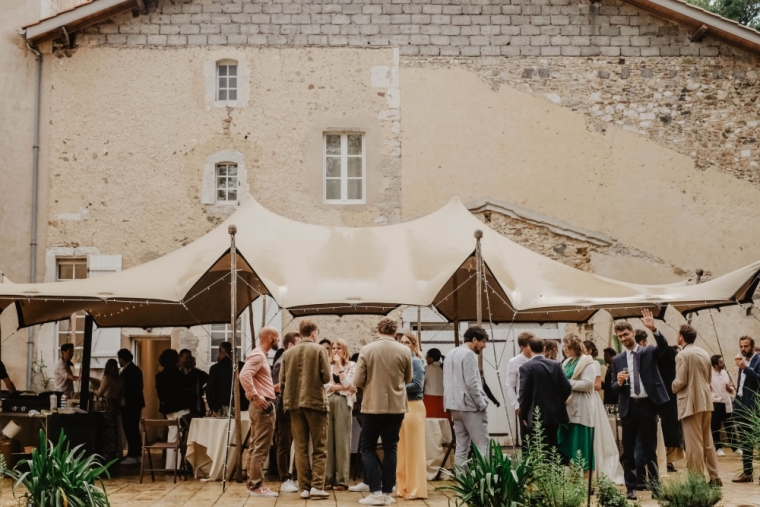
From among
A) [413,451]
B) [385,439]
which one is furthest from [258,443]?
[413,451]

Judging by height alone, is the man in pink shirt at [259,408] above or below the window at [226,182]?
below

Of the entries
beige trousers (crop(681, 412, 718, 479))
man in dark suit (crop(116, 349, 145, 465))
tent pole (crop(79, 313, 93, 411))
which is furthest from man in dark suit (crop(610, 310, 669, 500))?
tent pole (crop(79, 313, 93, 411))

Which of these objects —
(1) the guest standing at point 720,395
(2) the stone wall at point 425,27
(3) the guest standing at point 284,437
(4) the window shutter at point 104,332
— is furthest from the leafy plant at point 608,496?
(2) the stone wall at point 425,27

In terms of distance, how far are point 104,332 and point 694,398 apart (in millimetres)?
8880

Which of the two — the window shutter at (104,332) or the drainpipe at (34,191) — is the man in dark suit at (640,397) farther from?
the drainpipe at (34,191)

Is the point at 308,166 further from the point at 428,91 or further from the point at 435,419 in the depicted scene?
the point at 435,419

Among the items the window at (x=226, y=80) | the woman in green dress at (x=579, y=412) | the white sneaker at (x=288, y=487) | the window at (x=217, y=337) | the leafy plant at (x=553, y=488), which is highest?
the window at (x=226, y=80)

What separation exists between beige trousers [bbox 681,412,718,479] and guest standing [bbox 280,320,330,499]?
Result: 326cm

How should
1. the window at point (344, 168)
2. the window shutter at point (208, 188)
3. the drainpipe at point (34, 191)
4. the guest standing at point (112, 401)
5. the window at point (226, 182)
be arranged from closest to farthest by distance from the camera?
1. the guest standing at point (112, 401)
2. the drainpipe at point (34, 191)
3. the window shutter at point (208, 188)
4. the window at point (226, 182)
5. the window at point (344, 168)

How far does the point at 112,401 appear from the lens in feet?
39.3

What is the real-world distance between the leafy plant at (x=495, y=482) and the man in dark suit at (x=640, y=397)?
2.48 m

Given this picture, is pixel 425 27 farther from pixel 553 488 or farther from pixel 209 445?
pixel 553 488

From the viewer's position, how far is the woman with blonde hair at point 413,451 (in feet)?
29.1

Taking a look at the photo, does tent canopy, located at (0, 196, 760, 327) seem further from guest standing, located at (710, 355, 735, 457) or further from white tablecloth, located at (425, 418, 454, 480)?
guest standing, located at (710, 355, 735, 457)
